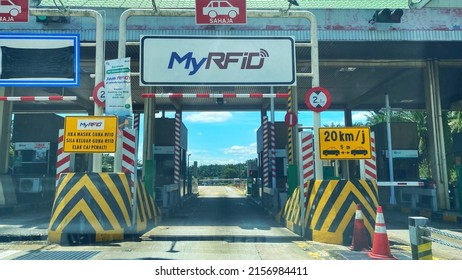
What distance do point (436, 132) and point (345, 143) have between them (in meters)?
8.37

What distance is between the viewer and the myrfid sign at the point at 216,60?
720 centimetres

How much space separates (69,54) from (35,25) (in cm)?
483

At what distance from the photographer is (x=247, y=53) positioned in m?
7.24

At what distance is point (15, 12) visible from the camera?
22.3ft

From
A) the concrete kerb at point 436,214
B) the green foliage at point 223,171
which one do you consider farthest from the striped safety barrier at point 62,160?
the green foliage at point 223,171

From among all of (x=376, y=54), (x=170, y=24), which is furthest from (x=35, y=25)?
(x=376, y=54)

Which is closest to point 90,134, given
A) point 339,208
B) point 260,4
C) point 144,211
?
point 144,211

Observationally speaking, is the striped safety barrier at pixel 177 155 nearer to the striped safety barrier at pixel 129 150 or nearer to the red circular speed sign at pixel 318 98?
the striped safety barrier at pixel 129 150

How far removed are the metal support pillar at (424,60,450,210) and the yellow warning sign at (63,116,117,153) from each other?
11327 millimetres

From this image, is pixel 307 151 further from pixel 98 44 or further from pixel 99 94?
pixel 98 44

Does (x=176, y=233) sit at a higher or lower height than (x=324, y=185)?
lower

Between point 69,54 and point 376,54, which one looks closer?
point 69,54

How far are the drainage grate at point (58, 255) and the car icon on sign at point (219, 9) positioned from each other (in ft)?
14.8

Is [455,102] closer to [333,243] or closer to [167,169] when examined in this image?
[167,169]
